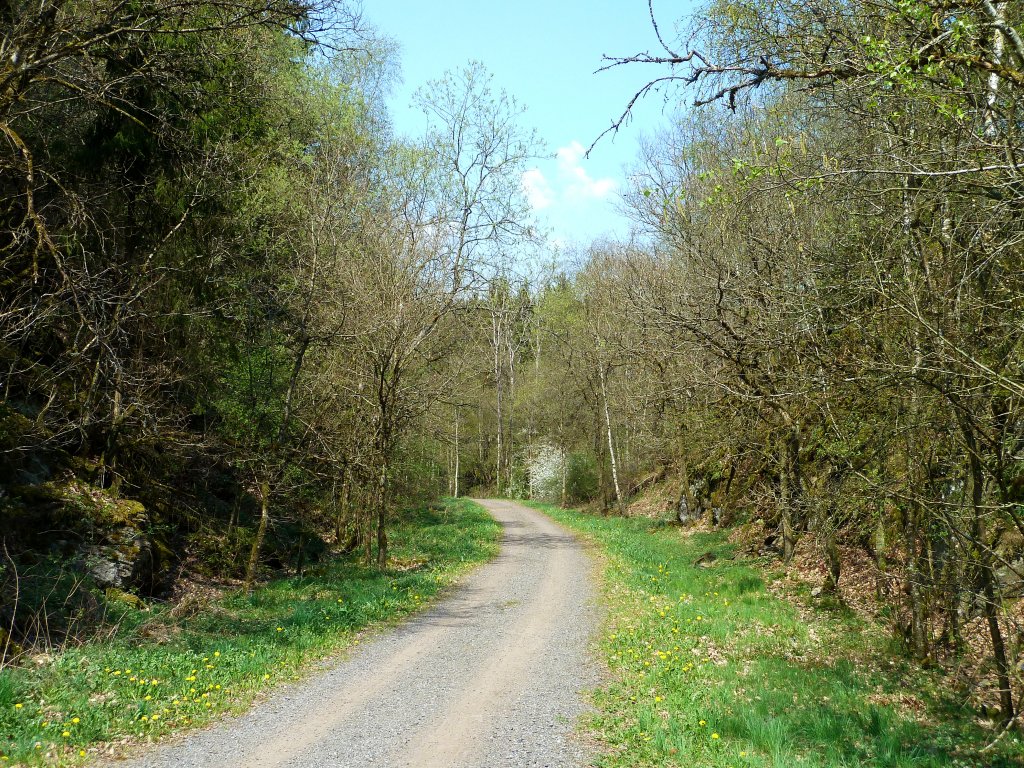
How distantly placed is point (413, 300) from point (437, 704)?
9547 millimetres

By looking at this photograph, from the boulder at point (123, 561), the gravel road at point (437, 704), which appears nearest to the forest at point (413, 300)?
the boulder at point (123, 561)

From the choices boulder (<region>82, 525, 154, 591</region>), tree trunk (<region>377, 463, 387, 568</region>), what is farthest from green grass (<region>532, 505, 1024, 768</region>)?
boulder (<region>82, 525, 154, 591</region>)

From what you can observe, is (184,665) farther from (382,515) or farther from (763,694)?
(382,515)

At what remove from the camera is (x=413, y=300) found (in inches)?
583

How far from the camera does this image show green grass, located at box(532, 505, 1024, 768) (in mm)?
5691

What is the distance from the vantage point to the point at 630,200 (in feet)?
54.8

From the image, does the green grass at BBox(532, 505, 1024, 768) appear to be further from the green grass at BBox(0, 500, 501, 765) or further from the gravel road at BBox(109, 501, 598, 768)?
the green grass at BBox(0, 500, 501, 765)

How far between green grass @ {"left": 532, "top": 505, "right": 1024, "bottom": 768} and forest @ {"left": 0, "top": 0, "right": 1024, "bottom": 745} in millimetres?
714

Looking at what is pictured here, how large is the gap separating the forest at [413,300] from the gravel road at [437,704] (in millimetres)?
3048

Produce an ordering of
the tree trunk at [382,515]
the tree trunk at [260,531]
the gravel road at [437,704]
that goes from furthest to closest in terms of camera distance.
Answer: the tree trunk at [382,515]
the tree trunk at [260,531]
the gravel road at [437,704]

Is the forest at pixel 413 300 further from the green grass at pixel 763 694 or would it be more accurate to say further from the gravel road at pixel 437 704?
the gravel road at pixel 437 704

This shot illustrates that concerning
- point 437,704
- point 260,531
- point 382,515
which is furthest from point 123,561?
point 437,704

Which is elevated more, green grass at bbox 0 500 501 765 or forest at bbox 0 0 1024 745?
forest at bbox 0 0 1024 745

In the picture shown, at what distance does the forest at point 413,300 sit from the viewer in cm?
636
